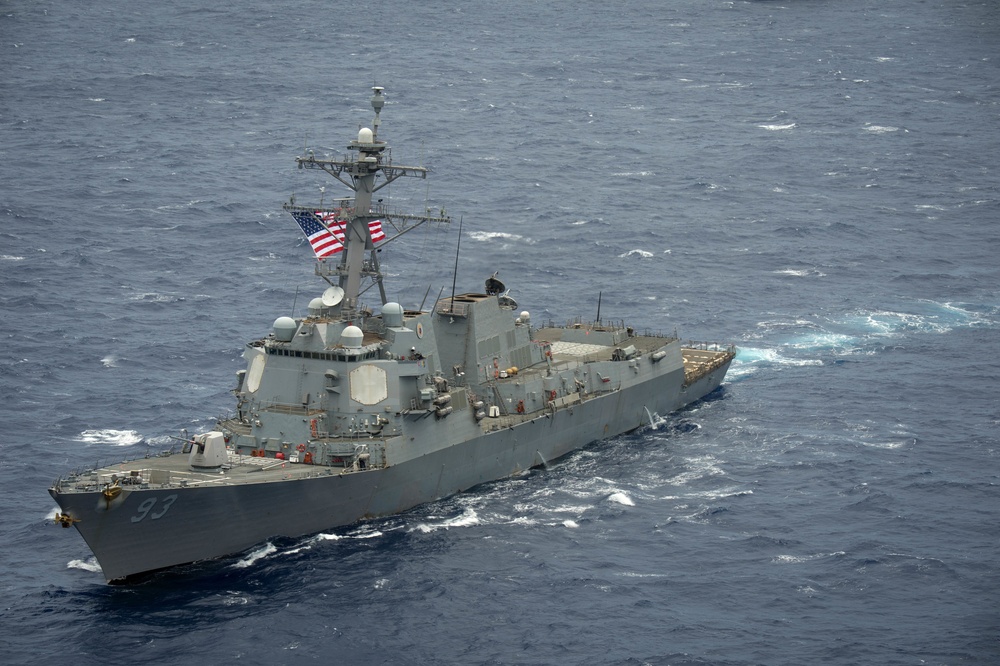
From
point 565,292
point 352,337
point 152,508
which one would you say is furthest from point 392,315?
point 565,292

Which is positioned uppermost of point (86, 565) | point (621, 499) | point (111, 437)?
point (111, 437)

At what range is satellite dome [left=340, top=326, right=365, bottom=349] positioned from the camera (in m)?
48.1

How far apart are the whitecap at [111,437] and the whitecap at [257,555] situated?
9.57 meters

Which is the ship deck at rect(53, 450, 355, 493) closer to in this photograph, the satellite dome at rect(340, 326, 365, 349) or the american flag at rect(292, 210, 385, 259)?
the satellite dome at rect(340, 326, 365, 349)

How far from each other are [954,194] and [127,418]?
5813 centimetres

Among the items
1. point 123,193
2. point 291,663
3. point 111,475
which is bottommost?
point 291,663

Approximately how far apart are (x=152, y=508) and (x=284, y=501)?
459 centimetres

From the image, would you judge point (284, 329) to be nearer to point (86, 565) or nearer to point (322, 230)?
point (322, 230)

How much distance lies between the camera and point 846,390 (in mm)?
61688

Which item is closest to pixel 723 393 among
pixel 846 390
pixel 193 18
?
pixel 846 390

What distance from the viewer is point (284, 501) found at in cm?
4466

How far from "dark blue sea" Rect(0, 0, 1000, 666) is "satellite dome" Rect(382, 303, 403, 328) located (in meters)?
6.76

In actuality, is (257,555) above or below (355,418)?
below

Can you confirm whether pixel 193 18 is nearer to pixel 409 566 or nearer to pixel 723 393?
pixel 723 393
